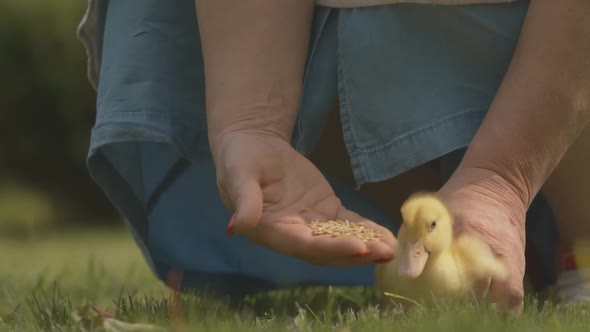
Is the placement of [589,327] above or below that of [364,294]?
above

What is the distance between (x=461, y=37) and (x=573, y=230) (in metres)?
0.44

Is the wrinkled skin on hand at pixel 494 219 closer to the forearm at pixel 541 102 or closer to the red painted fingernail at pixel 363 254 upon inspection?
the forearm at pixel 541 102

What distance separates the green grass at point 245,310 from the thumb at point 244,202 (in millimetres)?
140

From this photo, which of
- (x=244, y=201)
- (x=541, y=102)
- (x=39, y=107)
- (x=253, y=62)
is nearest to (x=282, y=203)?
(x=244, y=201)

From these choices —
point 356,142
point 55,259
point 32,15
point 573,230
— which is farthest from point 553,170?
point 32,15

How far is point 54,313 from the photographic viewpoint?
5.92ft

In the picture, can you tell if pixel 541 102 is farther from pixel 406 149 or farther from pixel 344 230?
pixel 344 230

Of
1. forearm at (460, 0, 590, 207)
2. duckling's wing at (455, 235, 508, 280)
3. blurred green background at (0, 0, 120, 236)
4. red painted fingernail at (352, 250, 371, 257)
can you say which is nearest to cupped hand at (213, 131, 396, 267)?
red painted fingernail at (352, 250, 371, 257)

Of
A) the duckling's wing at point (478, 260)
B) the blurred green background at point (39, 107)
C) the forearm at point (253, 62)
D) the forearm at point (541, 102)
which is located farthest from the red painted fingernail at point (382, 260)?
the blurred green background at point (39, 107)

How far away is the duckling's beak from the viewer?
5.11 feet

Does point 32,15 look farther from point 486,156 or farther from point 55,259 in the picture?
point 486,156

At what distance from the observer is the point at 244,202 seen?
1662mm

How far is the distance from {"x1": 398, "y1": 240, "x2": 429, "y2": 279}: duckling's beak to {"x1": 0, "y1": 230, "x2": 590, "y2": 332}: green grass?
56 mm

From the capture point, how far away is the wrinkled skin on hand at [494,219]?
1.62 m
